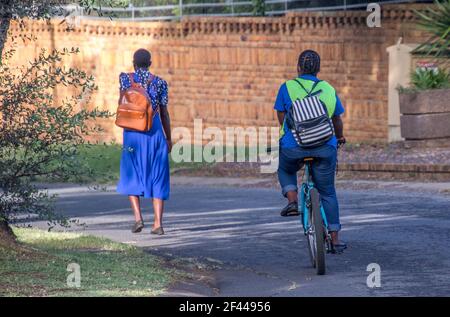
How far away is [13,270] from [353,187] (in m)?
8.67

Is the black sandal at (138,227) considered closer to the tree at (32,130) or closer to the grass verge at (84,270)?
the grass verge at (84,270)

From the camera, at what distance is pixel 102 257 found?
440 inches

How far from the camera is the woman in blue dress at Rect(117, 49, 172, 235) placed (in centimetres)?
1312

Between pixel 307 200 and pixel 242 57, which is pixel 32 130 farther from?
pixel 242 57

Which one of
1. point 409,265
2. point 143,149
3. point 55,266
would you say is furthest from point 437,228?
point 55,266

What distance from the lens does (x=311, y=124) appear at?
10430mm

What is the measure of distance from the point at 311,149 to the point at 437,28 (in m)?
10.7

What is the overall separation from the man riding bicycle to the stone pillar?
436 inches

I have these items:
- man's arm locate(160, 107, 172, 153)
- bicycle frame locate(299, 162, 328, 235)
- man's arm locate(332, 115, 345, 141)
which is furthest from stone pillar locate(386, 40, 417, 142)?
bicycle frame locate(299, 162, 328, 235)

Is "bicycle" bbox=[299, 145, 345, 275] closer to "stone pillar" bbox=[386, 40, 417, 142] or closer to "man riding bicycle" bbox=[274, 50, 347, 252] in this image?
"man riding bicycle" bbox=[274, 50, 347, 252]

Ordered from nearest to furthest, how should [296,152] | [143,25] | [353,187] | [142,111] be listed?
1. [296,152]
2. [142,111]
3. [353,187]
4. [143,25]

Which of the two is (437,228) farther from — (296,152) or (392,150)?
(392,150)

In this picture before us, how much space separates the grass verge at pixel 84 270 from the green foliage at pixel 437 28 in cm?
989

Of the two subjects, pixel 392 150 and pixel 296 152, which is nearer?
pixel 296 152
